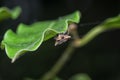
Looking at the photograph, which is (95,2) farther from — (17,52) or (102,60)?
(17,52)

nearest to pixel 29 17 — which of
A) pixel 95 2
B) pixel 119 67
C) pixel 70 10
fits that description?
pixel 70 10

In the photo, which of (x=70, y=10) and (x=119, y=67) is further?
(x=119, y=67)

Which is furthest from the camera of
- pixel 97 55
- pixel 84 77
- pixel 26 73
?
pixel 97 55

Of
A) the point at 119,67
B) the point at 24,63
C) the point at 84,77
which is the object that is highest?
the point at 24,63

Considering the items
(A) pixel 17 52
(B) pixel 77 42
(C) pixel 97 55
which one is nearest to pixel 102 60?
(C) pixel 97 55

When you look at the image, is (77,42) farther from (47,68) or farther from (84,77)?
(47,68)

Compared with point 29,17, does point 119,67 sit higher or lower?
lower

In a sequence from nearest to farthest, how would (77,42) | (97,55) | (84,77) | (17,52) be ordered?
(17,52), (77,42), (84,77), (97,55)
